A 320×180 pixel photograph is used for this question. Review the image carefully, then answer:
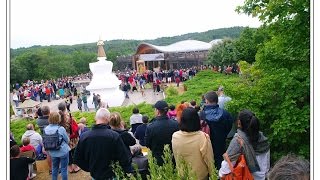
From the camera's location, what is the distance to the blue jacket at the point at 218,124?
550 cm

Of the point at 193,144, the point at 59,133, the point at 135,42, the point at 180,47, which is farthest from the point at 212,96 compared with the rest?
the point at 135,42

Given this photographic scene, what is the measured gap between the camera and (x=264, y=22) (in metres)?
6.48

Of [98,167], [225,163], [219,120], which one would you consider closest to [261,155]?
[225,163]

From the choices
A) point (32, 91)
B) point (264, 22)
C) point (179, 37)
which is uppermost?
point (179, 37)

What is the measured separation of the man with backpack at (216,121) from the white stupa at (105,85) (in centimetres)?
1923

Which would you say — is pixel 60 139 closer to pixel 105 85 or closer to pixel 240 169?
pixel 240 169

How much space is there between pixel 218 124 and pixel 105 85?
781 inches

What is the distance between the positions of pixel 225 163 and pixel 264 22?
293cm

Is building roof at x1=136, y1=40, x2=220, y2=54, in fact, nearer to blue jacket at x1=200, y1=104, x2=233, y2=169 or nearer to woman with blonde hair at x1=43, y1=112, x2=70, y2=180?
woman with blonde hair at x1=43, y1=112, x2=70, y2=180

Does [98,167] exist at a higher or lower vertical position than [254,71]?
lower

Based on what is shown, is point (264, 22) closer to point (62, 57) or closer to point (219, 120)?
point (219, 120)

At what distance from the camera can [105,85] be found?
81.7 ft

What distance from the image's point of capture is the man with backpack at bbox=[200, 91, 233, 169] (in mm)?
5496

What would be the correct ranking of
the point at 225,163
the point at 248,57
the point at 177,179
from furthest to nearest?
the point at 248,57, the point at 225,163, the point at 177,179
